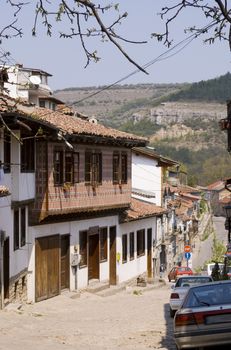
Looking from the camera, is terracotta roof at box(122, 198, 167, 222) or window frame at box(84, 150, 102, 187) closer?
window frame at box(84, 150, 102, 187)

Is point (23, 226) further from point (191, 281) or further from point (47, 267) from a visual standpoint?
point (191, 281)

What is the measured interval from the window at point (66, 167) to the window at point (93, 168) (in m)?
1.19

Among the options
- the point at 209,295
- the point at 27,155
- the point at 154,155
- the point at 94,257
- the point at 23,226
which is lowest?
the point at 94,257

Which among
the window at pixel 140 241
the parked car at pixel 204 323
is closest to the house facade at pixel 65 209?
the window at pixel 140 241

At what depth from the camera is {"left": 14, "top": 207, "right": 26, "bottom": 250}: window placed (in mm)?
25859

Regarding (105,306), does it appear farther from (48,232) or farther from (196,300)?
(196,300)

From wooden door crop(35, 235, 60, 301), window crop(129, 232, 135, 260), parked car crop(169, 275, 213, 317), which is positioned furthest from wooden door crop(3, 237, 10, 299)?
window crop(129, 232, 135, 260)

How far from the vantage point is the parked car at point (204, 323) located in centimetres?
1347

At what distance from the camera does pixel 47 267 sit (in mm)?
28953

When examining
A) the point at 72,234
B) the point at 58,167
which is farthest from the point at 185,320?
the point at 72,234

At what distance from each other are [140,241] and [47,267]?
12891 mm

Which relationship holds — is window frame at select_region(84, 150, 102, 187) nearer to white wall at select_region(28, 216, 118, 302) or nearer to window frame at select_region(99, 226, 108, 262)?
white wall at select_region(28, 216, 118, 302)

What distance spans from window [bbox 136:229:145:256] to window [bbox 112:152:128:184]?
16.7ft

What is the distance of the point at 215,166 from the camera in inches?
7407
